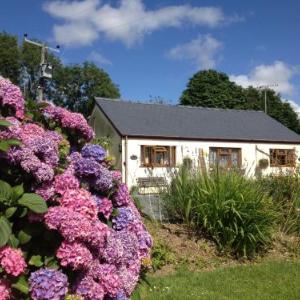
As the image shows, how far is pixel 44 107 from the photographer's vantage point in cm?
330

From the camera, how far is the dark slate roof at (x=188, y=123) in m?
28.0

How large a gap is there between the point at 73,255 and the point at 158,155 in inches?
993

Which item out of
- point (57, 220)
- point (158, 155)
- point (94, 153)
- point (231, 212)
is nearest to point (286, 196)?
point (231, 212)

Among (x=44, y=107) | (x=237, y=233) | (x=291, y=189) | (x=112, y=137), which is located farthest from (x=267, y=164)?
(x=44, y=107)

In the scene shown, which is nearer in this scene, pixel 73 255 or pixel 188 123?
pixel 73 255

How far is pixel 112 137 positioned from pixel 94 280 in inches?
987

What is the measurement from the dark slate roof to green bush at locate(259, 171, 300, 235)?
16.8 meters

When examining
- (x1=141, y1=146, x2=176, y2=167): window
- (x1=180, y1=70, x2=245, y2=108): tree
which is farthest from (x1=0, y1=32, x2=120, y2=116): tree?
(x1=141, y1=146, x2=176, y2=167): window

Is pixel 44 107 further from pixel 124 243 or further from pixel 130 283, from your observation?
pixel 130 283

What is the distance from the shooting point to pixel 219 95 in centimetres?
4981

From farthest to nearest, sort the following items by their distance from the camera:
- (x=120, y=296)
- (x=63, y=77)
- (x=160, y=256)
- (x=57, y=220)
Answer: (x=63, y=77) → (x=160, y=256) → (x=120, y=296) → (x=57, y=220)

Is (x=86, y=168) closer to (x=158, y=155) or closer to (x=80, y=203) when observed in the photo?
(x=80, y=203)

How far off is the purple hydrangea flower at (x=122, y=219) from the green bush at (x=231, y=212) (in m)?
5.40

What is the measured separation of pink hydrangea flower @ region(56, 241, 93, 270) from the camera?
2.40m
